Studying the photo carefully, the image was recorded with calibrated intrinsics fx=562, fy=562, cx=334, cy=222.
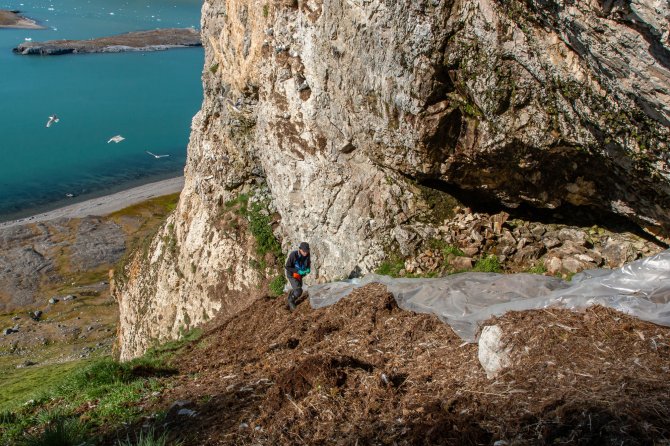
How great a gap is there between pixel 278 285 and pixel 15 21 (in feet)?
384

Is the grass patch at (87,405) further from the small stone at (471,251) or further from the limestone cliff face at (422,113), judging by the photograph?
the small stone at (471,251)

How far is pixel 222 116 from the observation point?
18391mm

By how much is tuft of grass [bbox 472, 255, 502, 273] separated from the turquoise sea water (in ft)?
152

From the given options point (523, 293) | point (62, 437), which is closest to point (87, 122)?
point (62, 437)

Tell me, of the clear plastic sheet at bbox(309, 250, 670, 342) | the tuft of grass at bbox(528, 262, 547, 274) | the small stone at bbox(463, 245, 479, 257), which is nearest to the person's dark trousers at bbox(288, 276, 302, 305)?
the clear plastic sheet at bbox(309, 250, 670, 342)

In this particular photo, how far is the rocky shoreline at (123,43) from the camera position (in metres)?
85.8

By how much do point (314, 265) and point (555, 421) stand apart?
932 cm

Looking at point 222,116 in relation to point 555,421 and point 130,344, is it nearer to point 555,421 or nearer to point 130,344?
point 130,344

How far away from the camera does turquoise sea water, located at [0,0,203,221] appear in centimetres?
5209

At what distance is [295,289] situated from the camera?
12.8 metres

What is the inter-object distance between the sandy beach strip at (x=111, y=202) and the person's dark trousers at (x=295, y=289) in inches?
1538

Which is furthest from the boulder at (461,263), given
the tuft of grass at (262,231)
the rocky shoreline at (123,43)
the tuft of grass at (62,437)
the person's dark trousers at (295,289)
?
the rocky shoreline at (123,43)

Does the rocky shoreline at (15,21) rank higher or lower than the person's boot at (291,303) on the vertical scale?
higher

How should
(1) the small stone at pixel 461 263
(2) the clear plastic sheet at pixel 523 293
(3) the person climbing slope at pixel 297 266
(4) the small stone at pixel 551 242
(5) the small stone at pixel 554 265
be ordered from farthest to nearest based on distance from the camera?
(3) the person climbing slope at pixel 297 266
(1) the small stone at pixel 461 263
(4) the small stone at pixel 551 242
(5) the small stone at pixel 554 265
(2) the clear plastic sheet at pixel 523 293
